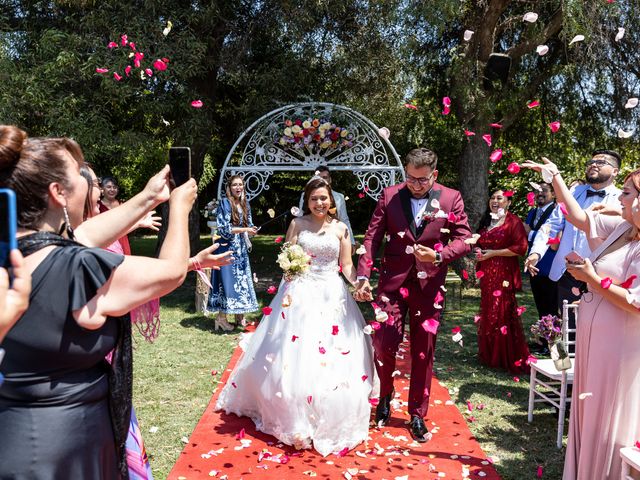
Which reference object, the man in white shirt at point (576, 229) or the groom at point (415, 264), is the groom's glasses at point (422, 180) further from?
the man in white shirt at point (576, 229)

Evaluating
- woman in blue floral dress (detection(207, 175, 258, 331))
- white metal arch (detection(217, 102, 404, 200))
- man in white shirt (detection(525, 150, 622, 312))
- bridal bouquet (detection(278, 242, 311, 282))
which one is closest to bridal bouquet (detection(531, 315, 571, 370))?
man in white shirt (detection(525, 150, 622, 312))

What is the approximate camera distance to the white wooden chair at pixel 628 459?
2863 mm

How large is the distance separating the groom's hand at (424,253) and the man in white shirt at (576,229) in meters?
1.73

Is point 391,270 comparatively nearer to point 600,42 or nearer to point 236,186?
point 236,186

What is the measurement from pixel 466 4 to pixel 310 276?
6.87 m

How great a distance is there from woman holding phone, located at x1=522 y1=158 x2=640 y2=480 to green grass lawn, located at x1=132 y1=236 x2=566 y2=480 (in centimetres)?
92

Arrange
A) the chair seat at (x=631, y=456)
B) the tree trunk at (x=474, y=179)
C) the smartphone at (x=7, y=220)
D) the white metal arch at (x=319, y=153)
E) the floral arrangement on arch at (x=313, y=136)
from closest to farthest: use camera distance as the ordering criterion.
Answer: the smartphone at (x=7, y=220) → the chair seat at (x=631, y=456) → the floral arrangement on arch at (x=313, y=136) → the white metal arch at (x=319, y=153) → the tree trunk at (x=474, y=179)

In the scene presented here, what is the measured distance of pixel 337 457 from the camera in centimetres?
414

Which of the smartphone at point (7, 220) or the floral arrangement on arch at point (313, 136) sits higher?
the floral arrangement on arch at point (313, 136)

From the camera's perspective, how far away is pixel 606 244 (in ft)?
10.6

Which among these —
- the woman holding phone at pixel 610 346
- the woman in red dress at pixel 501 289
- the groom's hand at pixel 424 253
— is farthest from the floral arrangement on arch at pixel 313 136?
the woman holding phone at pixel 610 346

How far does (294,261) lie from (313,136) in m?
5.11

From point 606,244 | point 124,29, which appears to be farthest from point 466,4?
point 606,244

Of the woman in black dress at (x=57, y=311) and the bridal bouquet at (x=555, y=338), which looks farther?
the bridal bouquet at (x=555, y=338)
